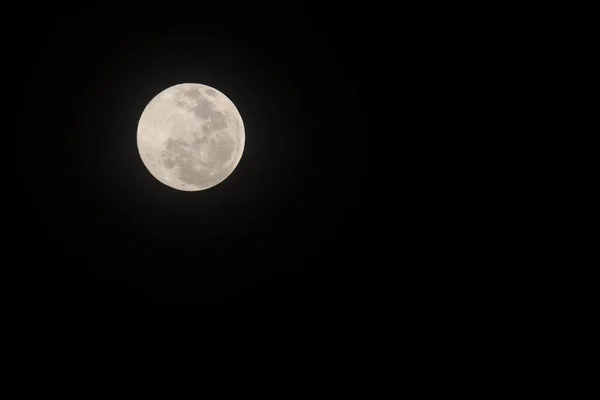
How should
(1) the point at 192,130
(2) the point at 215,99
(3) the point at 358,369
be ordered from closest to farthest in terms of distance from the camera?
1. (1) the point at 192,130
2. (2) the point at 215,99
3. (3) the point at 358,369

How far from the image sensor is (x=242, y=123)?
12.2 feet

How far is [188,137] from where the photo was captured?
336cm

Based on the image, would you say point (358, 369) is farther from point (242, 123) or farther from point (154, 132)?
point (154, 132)

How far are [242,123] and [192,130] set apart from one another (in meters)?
0.56

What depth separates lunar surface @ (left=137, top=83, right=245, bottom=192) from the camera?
337 cm

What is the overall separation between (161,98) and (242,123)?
79cm

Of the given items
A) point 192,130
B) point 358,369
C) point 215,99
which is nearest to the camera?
point 192,130

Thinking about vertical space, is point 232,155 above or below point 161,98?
below

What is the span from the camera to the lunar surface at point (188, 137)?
337cm

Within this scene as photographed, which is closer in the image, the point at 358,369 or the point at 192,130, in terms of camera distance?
the point at 192,130

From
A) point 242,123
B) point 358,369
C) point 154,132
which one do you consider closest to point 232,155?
point 242,123

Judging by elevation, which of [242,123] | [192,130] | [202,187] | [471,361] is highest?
[242,123]

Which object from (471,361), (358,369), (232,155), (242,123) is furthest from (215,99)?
(471,361)

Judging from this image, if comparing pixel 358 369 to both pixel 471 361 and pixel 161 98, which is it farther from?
pixel 161 98
